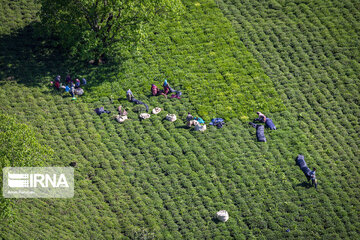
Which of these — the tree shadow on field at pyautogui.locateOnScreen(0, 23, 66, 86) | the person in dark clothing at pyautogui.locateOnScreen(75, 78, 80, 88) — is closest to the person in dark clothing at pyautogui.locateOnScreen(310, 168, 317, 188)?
the person in dark clothing at pyautogui.locateOnScreen(75, 78, 80, 88)

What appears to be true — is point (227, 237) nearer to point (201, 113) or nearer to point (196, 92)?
point (201, 113)

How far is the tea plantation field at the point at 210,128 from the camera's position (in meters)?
44.5

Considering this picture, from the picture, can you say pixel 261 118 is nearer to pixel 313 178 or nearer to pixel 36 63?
Answer: pixel 313 178

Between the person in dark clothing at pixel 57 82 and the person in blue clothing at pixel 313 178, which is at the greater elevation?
the person in dark clothing at pixel 57 82

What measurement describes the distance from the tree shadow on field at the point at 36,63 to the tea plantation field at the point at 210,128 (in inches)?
7.1

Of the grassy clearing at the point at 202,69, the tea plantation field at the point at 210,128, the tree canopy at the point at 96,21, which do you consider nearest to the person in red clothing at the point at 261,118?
the tea plantation field at the point at 210,128

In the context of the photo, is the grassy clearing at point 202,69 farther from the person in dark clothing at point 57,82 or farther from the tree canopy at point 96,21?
the person in dark clothing at point 57,82

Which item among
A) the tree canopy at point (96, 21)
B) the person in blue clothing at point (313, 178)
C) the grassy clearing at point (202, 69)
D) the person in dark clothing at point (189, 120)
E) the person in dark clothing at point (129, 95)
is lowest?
the person in blue clothing at point (313, 178)

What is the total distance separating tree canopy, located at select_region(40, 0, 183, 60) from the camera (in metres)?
56.0

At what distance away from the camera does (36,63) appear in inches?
2272

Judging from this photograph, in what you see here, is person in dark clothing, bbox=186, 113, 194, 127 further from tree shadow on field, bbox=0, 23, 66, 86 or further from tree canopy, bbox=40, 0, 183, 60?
tree shadow on field, bbox=0, 23, 66, 86

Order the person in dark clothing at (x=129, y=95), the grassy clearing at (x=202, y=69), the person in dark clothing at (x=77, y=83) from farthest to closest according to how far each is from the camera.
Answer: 1. the grassy clearing at (x=202, y=69)
2. the person in dark clothing at (x=77, y=83)
3. the person in dark clothing at (x=129, y=95)

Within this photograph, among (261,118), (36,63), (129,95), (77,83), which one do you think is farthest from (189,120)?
(36,63)

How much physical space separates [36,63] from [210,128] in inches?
873
